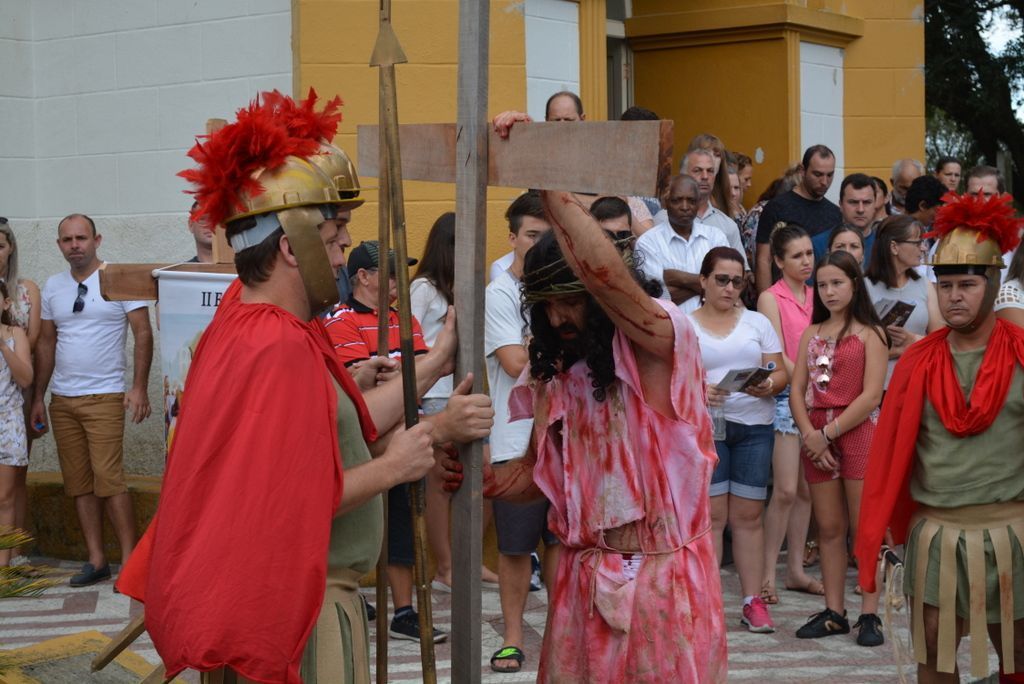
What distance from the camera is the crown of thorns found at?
3.30m

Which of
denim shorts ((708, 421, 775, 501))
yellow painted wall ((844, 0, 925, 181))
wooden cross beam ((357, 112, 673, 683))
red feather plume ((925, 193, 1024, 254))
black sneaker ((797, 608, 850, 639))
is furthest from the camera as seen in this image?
yellow painted wall ((844, 0, 925, 181))

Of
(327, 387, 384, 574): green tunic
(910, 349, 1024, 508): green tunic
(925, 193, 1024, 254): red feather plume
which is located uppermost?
(925, 193, 1024, 254): red feather plume

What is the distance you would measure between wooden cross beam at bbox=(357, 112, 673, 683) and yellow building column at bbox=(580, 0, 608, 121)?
5283 millimetres

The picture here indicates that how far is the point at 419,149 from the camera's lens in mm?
3307

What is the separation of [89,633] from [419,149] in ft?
9.10

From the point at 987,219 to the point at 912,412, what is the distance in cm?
72

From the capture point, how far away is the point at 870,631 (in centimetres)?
636

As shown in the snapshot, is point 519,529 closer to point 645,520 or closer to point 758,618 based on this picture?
point 758,618

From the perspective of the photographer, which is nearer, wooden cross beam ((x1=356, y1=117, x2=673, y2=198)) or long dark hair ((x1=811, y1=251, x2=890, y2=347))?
wooden cross beam ((x1=356, y1=117, x2=673, y2=198))

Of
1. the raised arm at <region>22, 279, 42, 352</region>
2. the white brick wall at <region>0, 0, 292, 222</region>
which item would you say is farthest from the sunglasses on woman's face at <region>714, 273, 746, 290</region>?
the raised arm at <region>22, 279, 42, 352</region>

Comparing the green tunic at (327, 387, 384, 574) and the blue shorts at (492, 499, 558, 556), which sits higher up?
the green tunic at (327, 387, 384, 574)

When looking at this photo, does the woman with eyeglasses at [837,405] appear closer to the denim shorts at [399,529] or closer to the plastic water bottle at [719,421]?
the plastic water bottle at [719,421]

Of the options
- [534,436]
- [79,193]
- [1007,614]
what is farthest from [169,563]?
[79,193]

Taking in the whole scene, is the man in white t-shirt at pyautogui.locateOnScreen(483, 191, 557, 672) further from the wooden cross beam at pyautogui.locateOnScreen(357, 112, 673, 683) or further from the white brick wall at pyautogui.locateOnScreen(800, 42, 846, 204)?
the white brick wall at pyautogui.locateOnScreen(800, 42, 846, 204)
